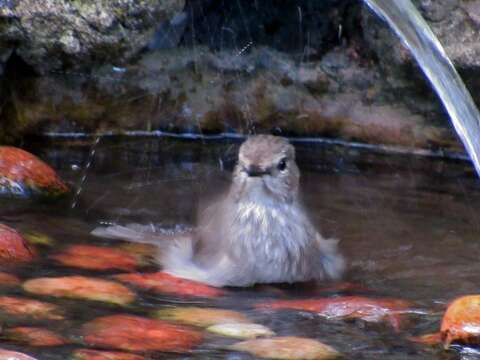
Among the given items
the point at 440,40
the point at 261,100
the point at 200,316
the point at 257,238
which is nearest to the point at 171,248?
the point at 257,238

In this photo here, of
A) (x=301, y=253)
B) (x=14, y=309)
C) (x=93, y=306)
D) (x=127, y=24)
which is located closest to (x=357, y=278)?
(x=301, y=253)

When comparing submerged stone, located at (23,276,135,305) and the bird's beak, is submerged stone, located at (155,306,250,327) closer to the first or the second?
submerged stone, located at (23,276,135,305)

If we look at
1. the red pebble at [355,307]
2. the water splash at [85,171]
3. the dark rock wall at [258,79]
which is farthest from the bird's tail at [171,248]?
the dark rock wall at [258,79]

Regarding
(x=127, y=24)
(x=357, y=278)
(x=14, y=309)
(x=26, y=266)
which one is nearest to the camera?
(x=14, y=309)

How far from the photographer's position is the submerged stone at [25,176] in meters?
6.60

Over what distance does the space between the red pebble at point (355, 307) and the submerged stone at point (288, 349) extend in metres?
0.49

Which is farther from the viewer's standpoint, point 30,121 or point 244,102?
point 244,102

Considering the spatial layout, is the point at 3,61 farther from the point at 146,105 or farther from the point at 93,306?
the point at 93,306

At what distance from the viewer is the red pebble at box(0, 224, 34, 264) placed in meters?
5.46

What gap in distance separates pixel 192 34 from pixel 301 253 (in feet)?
8.69

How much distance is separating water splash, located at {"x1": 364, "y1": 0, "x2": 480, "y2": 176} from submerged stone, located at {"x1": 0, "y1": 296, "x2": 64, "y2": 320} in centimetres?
304

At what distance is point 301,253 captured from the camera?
604cm

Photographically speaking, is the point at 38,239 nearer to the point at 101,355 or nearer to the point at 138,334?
the point at 138,334

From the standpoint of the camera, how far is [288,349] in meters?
4.50
